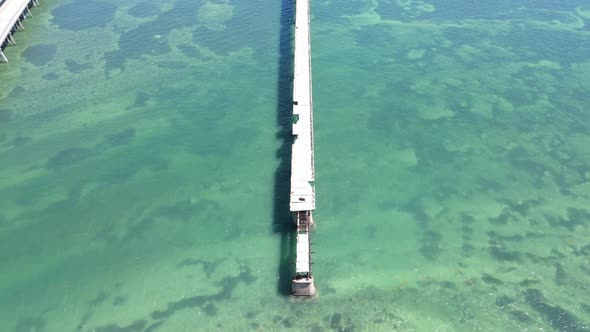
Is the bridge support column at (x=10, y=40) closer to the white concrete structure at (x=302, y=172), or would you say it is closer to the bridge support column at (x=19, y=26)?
the bridge support column at (x=19, y=26)

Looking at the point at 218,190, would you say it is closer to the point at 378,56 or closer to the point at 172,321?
the point at 172,321

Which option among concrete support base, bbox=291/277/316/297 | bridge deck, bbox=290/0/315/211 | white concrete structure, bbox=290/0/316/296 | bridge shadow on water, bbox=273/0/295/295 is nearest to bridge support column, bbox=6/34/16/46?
bridge shadow on water, bbox=273/0/295/295

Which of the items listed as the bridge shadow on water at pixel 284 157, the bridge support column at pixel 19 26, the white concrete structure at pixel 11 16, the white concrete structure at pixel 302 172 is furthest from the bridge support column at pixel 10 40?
the white concrete structure at pixel 302 172

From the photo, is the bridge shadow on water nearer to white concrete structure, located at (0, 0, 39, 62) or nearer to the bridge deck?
the bridge deck

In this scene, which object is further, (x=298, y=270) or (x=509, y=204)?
(x=509, y=204)

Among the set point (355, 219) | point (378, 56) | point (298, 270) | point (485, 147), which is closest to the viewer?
point (298, 270)

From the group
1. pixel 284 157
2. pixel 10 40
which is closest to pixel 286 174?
pixel 284 157

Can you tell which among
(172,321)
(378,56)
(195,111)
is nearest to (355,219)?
(172,321)
